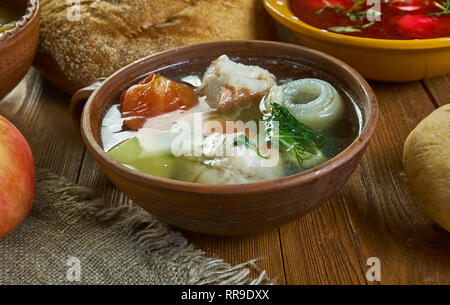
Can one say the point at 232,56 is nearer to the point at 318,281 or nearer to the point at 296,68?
the point at 296,68

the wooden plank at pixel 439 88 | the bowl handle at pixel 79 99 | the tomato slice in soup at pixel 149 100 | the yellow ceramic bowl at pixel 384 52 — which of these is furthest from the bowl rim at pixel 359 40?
the bowl handle at pixel 79 99

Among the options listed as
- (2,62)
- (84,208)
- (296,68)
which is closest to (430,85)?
(296,68)

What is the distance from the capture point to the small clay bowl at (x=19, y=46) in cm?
154

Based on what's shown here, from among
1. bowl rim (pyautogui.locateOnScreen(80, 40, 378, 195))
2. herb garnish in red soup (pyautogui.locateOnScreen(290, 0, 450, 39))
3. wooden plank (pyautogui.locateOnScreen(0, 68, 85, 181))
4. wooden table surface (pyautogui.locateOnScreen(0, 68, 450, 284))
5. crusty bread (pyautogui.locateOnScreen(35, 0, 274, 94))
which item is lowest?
wooden plank (pyautogui.locateOnScreen(0, 68, 85, 181))

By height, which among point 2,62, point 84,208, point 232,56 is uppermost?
point 232,56

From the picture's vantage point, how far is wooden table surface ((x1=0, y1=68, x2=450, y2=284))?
3.74ft

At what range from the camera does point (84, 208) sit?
1338 mm

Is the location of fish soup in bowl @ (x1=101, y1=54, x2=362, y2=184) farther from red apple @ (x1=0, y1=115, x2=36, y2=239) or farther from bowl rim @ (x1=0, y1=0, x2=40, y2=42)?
bowl rim @ (x1=0, y1=0, x2=40, y2=42)

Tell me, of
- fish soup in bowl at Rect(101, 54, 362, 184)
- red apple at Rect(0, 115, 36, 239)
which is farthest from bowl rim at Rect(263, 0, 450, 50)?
red apple at Rect(0, 115, 36, 239)

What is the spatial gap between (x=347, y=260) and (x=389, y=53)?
0.78 metres

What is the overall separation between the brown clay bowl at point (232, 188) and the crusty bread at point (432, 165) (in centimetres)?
18

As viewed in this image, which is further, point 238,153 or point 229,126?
point 229,126

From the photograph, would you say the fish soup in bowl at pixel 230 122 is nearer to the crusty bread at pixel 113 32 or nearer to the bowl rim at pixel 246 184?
the bowl rim at pixel 246 184

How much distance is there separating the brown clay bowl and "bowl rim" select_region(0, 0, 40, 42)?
0.37 meters
